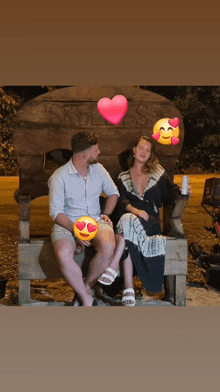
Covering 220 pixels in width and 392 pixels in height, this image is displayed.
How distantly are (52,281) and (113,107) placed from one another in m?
1.74

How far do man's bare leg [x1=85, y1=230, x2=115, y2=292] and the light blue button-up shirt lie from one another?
25cm

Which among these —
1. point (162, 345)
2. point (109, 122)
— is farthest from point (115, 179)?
point (162, 345)

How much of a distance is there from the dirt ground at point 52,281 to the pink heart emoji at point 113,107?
4.98 ft

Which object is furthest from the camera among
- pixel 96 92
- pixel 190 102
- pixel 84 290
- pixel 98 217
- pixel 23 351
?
pixel 190 102

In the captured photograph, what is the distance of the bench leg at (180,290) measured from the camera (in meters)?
4.54

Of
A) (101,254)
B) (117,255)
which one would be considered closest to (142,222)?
(117,255)

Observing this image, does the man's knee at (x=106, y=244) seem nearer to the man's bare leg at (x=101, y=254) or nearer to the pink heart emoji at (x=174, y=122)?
the man's bare leg at (x=101, y=254)

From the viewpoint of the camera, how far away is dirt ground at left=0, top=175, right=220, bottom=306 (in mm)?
4863

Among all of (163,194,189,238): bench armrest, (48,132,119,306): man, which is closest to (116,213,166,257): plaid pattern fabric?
(48,132,119,306): man

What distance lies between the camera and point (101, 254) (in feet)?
13.8

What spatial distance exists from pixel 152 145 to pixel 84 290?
1.29 metres

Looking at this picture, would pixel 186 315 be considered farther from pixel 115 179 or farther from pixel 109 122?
pixel 109 122

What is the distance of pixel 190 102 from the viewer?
15.8m

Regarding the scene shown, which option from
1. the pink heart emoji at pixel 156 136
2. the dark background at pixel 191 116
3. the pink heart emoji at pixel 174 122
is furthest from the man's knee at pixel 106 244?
the dark background at pixel 191 116
